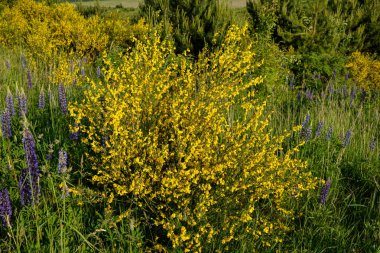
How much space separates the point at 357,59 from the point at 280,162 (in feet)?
30.2

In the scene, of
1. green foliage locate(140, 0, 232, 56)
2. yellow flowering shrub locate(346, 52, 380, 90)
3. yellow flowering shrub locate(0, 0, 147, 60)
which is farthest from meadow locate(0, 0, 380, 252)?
green foliage locate(140, 0, 232, 56)

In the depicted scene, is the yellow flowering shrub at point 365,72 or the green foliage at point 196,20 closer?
the yellow flowering shrub at point 365,72

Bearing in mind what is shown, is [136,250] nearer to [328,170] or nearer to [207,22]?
[328,170]

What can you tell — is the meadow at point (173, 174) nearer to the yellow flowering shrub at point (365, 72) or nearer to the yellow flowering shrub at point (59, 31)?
the yellow flowering shrub at point (59, 31)

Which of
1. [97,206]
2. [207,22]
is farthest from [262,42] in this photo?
[97,206]

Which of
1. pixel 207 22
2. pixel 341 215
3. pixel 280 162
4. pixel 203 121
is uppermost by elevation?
pixel 207 22

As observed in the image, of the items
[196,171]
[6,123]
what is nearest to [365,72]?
[196,171]

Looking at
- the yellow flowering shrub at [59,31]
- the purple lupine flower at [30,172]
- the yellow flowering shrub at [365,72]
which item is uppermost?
the yellow flowering shrub at [59,31]

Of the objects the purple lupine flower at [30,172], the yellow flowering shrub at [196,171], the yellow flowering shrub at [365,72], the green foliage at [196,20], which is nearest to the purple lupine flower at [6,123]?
the yellow flowering shrub at [196,171]

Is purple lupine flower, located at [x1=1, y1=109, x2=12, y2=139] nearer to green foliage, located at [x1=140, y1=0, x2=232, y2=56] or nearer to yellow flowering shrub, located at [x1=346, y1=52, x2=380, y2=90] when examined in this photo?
green foliage, located at [x1=140, y1=0, x2=232, y2=56]

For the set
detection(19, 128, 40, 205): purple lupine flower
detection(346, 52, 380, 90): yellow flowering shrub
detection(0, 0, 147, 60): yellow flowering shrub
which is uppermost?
detection(0, 0, 147, 60): yellow flowering shrub

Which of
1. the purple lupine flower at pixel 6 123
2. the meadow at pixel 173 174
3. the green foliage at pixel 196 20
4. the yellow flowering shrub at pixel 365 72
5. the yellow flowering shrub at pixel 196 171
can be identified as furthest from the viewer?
the green foliage at pixel 196 20

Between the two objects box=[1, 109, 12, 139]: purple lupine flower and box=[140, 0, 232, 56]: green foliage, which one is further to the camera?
box=[140, 0, 232, 56]: green foliage

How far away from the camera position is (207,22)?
9672 mm
